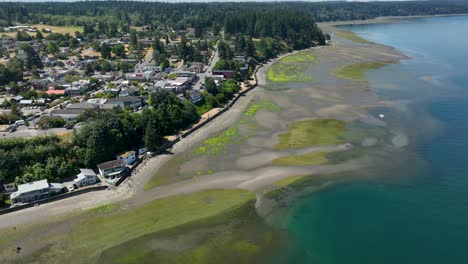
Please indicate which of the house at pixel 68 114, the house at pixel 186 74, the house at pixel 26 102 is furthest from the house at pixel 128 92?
the house at pixel 186 74

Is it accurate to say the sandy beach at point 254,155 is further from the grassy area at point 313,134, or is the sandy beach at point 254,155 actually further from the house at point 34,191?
the grassy area at point 313,134

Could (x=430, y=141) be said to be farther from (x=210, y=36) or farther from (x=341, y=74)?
(x=210, y=36)

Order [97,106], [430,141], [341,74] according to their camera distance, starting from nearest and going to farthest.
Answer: [430,141], [97,106], [341,74]

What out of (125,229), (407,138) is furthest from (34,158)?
(407,138)

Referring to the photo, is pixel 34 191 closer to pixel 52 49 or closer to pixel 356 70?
pixel 52 49

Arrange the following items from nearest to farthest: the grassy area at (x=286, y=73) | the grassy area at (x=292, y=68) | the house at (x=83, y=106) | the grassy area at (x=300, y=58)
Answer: the house at (x=83, y=106), the grassy area at (x=286, y=73), the grassy area at (x=292, y=68), the grassy area at (x=300, y=58)

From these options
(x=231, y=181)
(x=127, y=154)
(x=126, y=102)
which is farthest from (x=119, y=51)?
(x=231, y=181)

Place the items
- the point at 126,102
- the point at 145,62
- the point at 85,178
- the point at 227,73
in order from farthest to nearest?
the point at 145,62
the point at 227,73
the point at 126,102
the point at 85,178
